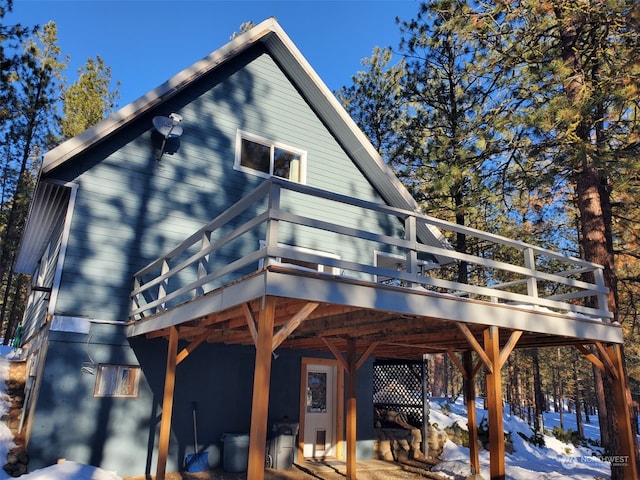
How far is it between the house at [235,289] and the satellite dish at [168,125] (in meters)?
0.03

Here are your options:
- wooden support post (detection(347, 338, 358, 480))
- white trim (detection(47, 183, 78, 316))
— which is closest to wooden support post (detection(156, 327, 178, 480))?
white trim (detection(47, 183, 78, 316))

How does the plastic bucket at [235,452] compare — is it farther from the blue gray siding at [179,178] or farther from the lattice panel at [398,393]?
the lattice panel at [398,393]

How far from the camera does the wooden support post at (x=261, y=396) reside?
183 inches

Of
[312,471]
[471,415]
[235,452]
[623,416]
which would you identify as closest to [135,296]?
[235,452]

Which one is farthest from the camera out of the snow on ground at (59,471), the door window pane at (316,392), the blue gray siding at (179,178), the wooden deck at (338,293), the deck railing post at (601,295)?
the door window pane at (316,392)

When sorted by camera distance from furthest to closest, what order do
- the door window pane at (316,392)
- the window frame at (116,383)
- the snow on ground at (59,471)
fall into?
the door window pane at (316,392)
the window frame at (116,383)
the snow on ground at (59,471)

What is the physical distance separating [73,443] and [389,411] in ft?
27.2

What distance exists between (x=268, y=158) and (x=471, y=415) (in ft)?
23.6

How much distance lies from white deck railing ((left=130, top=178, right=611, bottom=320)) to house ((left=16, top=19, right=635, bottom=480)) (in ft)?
0.14

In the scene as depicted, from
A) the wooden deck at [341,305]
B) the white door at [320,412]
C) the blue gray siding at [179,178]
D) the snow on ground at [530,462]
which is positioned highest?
the blue gray siding at [179,178]

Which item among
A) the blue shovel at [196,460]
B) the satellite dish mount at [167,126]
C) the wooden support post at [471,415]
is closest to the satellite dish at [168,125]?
the satellite dish mount at [167,126]

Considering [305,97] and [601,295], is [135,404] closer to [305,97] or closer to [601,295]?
[305,97]

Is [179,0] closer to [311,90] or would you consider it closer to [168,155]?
[311,90]

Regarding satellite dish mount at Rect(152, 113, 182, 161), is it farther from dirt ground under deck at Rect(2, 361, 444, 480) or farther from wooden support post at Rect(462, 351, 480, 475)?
wooden support post at Rect(462, 351, 480, 475)
